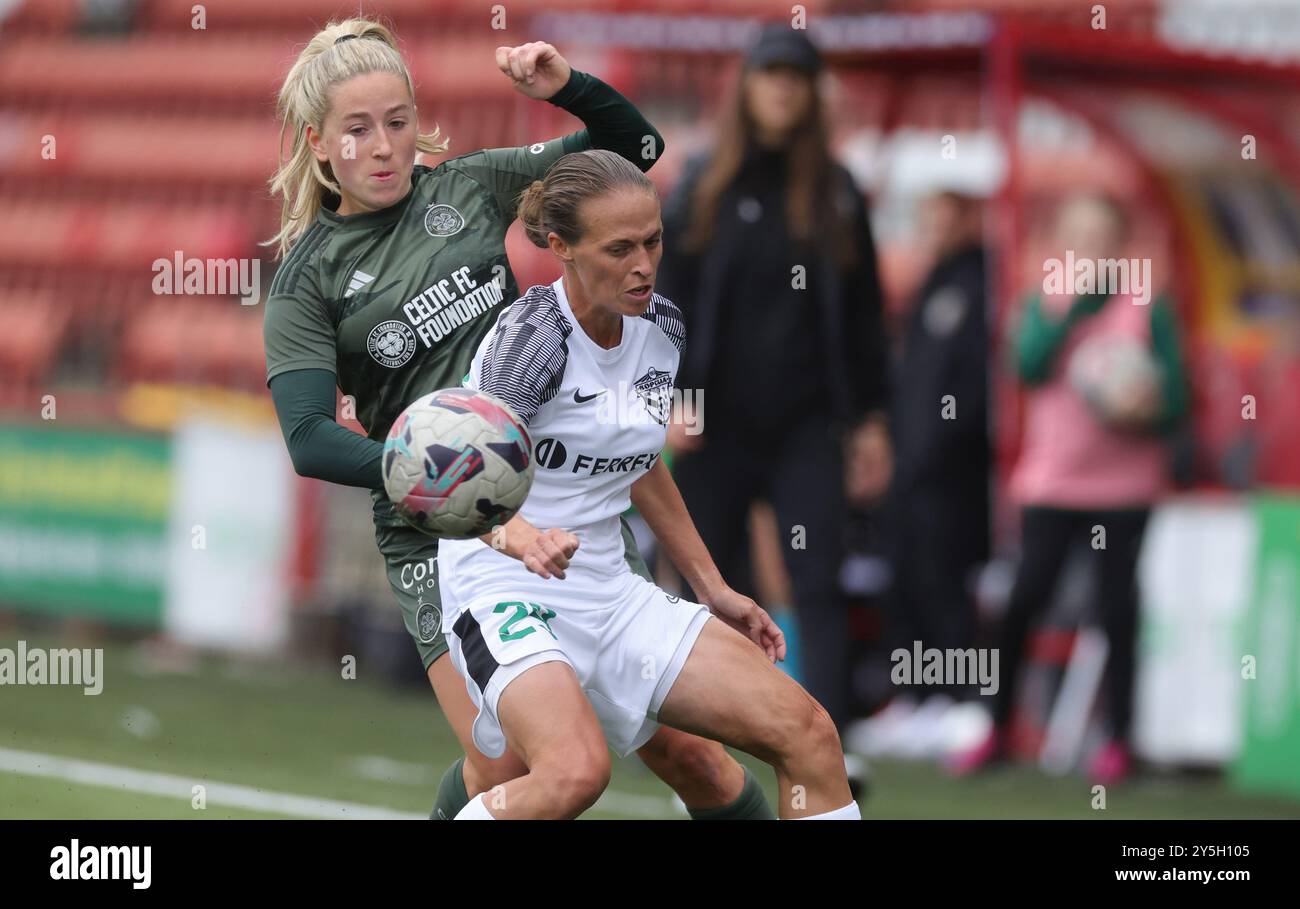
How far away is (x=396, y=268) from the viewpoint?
4.74 meters

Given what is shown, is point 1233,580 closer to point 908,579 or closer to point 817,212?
point 908,579

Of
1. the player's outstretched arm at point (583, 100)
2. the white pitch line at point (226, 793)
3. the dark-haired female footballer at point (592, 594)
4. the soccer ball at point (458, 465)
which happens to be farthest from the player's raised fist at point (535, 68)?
the white pitch line at point (226, 793)

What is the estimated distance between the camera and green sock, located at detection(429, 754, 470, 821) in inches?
197

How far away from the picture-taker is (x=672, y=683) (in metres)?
4.52

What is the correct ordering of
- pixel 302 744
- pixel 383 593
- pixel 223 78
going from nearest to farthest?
pixel 302 744 → pixel 383 593 → pixel 223 78

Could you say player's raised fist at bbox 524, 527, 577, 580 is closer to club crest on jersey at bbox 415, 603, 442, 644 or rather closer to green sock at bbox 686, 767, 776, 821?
club crest on jersey at bbox 415, 603, 442, 644

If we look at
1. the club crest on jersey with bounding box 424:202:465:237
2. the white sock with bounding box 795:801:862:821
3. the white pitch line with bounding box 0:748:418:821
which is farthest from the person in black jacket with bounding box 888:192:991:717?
the club crest on jersey with bounding box 424:202:465:237

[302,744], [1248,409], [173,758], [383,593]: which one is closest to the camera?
[173,758]

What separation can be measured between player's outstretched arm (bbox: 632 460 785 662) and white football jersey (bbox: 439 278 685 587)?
4.2 inches

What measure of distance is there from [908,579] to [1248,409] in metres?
2.04

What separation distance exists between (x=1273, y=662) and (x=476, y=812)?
4.56m

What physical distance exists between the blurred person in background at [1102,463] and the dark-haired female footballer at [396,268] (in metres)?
3.74

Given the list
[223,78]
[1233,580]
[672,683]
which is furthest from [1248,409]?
Answer: [223,78]

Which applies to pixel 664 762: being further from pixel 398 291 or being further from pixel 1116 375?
pixel 1116 375
